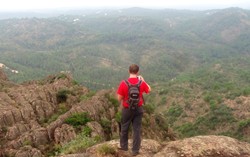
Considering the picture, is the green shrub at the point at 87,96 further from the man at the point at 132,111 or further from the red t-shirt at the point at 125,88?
the red t-shirt at the point at 125,88

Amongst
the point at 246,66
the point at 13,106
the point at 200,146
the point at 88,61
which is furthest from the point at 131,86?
the point at 88,61

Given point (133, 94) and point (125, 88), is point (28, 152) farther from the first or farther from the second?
point (133, 94)

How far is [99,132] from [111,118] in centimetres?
436

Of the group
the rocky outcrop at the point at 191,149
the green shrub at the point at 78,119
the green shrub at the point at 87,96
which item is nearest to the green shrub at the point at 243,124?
the green shrub at the point at 87,96

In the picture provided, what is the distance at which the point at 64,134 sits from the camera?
18219 mm

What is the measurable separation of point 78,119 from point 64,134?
1941mm

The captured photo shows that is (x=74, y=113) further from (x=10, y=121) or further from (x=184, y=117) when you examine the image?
(x=184, y=117)

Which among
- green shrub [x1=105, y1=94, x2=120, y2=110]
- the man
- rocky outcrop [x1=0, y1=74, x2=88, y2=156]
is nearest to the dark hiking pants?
the man

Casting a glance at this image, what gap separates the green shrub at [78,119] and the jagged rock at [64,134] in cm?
54

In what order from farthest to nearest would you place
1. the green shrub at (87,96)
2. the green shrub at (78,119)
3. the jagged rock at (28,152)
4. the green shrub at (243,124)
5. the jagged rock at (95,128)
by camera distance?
the green shrub at (243,124) → the green shrub at (87,96) → the green shrub at (78,119) → the jagged rock at (95,128) → the jagged rock at (28,152)

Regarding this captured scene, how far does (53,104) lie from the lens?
2458 centimetres

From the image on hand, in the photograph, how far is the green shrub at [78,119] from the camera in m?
19.5

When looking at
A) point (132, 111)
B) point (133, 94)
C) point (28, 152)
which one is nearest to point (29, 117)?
point (28, 152)

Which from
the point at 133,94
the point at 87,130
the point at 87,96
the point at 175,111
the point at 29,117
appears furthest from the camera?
the point at 175,111
